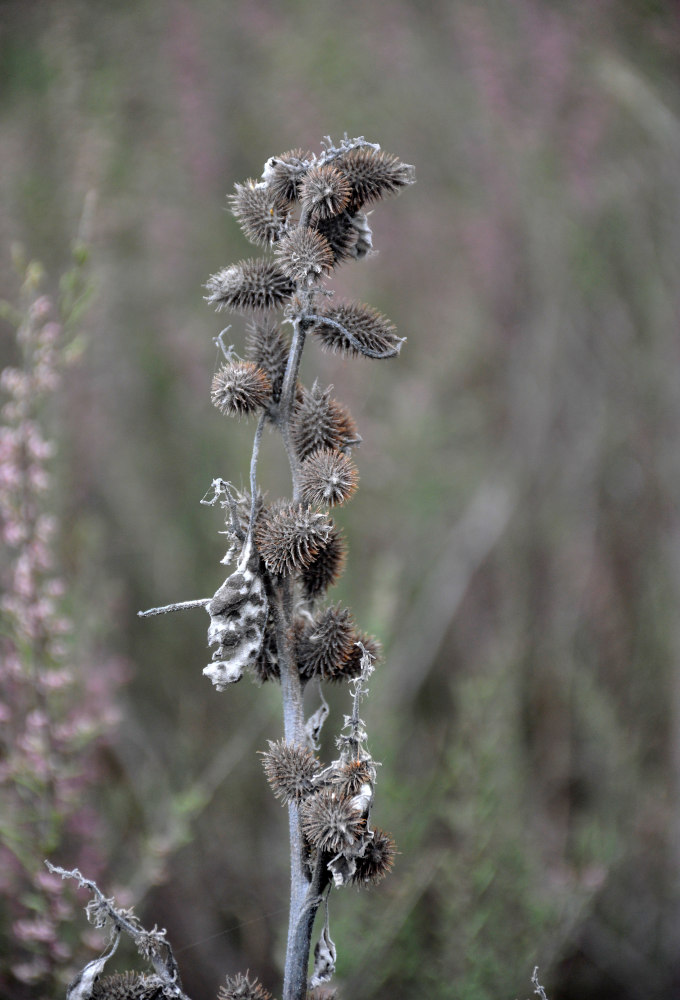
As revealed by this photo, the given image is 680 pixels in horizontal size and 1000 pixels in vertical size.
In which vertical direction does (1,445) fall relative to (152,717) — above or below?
below

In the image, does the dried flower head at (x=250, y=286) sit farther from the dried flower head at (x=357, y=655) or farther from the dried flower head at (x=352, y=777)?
the dried flower head at (x=352, y=777)

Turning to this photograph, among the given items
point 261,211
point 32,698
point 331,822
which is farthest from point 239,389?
point 32,698

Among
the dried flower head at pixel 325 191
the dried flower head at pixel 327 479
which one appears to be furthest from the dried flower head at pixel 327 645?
the dried flower head at pixel 325 191

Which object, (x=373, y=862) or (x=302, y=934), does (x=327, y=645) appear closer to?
(x=373, y=862)

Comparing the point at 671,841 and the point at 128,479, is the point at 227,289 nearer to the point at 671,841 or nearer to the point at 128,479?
the point at 671,841

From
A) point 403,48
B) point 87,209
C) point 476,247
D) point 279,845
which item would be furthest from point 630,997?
point 403,48

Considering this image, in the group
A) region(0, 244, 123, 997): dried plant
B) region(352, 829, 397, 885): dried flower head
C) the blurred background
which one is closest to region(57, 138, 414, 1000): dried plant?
region(352, 829, 397, 885): dried flower head

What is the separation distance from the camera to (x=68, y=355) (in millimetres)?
2445

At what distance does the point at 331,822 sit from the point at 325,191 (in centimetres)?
105

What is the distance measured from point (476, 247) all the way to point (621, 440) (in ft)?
5.58

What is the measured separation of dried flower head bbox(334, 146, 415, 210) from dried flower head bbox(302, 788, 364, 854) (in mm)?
1074

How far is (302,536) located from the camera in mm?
1395

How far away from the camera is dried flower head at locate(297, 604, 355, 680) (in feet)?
4.81

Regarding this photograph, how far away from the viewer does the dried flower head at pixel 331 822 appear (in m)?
1.28
